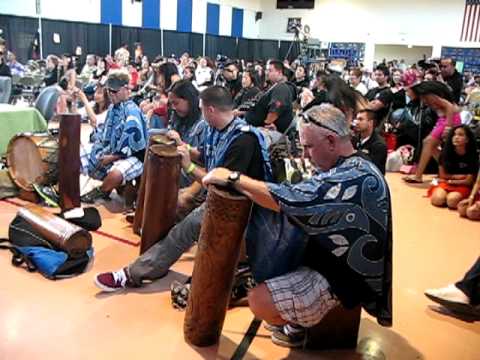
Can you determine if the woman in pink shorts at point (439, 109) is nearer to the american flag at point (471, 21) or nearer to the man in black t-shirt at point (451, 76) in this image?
the man in black t-shirt at point (451, 76)

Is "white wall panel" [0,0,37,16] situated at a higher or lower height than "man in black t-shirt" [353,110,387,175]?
higher

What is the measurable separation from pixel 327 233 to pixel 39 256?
192 cm

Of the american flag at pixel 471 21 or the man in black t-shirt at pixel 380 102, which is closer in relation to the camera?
the man in black t-shirt at pixel 380 102

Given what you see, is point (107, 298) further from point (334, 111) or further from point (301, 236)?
point (334, 111)

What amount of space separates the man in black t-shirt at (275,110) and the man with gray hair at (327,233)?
11.3 feet

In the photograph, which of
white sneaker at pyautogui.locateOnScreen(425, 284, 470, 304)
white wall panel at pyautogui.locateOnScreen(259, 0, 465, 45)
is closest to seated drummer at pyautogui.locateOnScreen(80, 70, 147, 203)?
white sneaker at pyautogui.locateOnScreen(425, 284, 470, 304)

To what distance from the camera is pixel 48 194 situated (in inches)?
172

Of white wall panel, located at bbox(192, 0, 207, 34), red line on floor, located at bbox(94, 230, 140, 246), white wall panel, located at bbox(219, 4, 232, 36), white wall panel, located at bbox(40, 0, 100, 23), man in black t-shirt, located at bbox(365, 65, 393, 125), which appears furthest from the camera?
white wall panel, located at bbox(219, 4, 232, 36)

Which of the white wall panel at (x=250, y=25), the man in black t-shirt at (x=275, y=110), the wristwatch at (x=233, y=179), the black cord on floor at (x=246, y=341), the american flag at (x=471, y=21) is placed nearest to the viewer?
the wristwatch at (x=233, y=179)

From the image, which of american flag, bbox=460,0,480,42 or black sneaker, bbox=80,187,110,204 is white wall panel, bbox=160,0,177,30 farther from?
Result: black sneaker, bbox=80,187,110,204

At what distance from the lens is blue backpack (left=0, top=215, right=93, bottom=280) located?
121 inches

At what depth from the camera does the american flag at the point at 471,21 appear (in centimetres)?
1659

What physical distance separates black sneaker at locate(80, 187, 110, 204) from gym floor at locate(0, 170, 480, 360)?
3.30 feet

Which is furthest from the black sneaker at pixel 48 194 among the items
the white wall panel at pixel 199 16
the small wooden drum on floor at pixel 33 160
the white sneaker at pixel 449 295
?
the white wall panel at pixel 199 16
